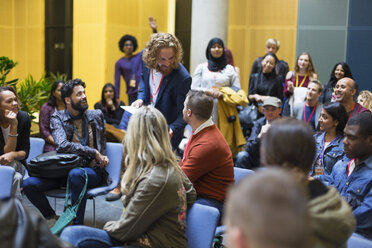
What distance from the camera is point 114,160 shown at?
4.88 m

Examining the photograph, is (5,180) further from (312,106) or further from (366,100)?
(366,100)

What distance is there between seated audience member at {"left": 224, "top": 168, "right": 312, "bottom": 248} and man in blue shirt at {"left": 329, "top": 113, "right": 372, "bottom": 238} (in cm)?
200

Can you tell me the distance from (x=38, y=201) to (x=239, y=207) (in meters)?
3.59

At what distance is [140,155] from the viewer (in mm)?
2863

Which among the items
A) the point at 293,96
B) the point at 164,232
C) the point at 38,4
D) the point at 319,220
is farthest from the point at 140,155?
the point at 38,4

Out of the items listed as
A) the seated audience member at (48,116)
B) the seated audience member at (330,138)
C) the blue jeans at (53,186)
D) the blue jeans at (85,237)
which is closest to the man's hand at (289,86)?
the seated audience member at (330,138)

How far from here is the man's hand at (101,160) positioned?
461 cm

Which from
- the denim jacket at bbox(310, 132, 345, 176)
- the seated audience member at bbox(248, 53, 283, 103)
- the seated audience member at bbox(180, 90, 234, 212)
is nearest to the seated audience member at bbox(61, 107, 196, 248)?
the seated audience member at bbox(180, 90, 234, 212)

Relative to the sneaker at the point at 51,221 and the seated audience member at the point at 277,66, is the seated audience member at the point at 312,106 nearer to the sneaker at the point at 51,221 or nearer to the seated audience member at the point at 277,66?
the seated audience member at the point at 277,66

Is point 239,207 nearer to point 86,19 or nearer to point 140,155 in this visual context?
point 140,155

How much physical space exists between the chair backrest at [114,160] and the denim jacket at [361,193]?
7.51 ft

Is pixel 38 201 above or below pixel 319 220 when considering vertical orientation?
below

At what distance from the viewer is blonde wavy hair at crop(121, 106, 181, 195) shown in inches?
112

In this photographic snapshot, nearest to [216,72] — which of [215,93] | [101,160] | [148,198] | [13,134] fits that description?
[215,93]
